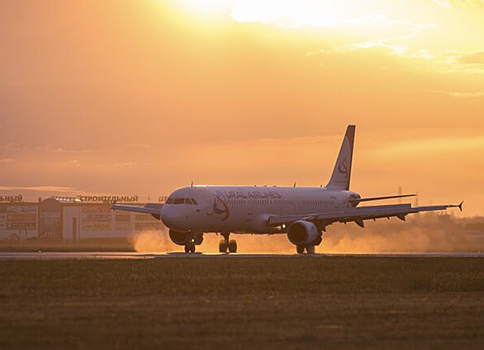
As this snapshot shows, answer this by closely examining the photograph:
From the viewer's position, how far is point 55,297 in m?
36.8

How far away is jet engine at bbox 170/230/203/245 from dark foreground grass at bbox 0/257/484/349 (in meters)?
23.4

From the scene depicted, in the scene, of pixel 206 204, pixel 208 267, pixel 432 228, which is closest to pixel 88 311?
pixel 208 267

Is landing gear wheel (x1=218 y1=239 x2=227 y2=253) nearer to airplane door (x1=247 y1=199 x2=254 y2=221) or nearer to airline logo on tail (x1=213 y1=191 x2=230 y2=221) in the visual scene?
airplane door (x1=247 y1=199 x2=254 y2=221)

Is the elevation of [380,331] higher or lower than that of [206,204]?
lower

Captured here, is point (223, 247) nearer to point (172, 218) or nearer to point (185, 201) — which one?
point (185, 201)

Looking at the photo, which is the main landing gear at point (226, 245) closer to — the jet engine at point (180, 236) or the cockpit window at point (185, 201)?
the jet engine at point (180, 236)

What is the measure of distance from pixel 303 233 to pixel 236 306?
1811 inches

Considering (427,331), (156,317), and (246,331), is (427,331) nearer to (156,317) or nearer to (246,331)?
(246,331)

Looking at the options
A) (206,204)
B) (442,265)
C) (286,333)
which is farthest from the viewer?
(206,204)

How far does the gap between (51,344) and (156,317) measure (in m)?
5.45

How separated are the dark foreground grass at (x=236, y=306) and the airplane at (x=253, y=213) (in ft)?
69.2

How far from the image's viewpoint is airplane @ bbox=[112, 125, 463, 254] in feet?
252

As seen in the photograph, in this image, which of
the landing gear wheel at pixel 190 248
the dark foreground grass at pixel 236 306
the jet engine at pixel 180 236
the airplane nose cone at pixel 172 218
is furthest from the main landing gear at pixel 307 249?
the dark foreground grass at pixel 236 306

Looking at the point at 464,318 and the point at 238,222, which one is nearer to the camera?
the point at 464,318
